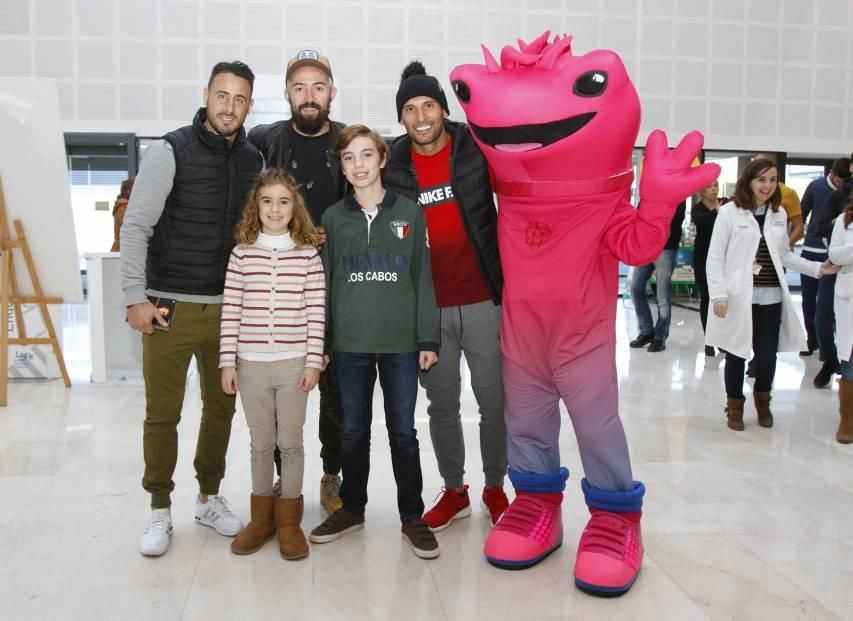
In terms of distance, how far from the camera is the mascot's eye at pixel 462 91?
8.36 ft

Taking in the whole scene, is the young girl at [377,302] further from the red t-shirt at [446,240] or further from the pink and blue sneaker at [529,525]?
the pink and blue sneaker at [529,525]

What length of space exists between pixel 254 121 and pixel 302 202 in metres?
6.85

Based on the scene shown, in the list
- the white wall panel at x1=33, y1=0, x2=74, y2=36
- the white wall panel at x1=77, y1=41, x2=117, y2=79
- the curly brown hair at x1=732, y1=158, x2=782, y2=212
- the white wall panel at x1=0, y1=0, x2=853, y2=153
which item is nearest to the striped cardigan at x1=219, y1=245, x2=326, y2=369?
the curly brown hair at x1=732, y1=158, x2=782, y2=212

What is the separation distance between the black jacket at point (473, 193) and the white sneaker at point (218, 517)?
1212 millimetres

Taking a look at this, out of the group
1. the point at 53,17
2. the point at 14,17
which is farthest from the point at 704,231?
the point at 14,17

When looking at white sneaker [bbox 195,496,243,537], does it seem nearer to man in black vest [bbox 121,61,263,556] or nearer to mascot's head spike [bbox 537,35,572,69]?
man in black vest [bbox 121,61,263,556]

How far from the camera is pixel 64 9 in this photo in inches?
385

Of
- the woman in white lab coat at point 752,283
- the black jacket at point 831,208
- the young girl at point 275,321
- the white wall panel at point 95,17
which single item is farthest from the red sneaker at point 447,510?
the white wall panel at point 95,17

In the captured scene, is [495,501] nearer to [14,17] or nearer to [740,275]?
[740,275]

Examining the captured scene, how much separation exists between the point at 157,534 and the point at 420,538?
0.88 meters

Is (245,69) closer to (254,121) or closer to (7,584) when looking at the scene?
(7,584)

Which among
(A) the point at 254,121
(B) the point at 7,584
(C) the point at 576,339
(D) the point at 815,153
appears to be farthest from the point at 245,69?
(D) the point at 815,153

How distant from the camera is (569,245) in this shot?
2.52 meters

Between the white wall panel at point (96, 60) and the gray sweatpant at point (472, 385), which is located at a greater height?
the white wall panel at point (96, 60)
